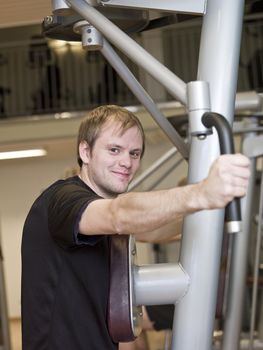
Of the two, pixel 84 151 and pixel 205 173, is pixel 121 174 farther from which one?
pixel 205 173

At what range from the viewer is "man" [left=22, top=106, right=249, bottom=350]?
4.47 ft

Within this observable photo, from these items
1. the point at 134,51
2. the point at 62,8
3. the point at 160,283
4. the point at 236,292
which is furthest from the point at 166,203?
the point at 236,292

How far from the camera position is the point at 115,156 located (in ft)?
4.87

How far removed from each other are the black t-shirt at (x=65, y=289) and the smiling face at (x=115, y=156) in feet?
0.24

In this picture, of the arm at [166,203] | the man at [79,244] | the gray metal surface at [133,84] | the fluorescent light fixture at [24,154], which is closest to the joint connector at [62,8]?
the gray metal surface at [133,84]

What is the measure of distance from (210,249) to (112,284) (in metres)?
0.26

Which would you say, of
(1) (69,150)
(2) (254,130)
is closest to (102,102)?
(1) (69,150)

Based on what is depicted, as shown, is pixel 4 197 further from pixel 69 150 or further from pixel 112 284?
pixel 112 284

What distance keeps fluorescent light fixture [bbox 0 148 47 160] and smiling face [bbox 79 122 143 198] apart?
289 inches

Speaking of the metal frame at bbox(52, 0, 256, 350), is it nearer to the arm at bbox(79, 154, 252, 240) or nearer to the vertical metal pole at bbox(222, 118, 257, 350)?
the arm at bbox(79, 154, 252, 240)

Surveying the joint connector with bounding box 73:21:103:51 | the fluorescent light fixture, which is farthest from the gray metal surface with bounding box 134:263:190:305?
the fluorescent light fixture

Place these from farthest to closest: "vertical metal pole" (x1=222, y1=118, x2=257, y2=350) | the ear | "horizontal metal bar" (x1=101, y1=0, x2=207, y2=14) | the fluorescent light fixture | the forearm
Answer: the fluorescent light fixture
"vertical metal pole" (x1=222, y1=118, x2=257, y2=350)
the ear
"horizontal metal bar" (x1=101, y1=0, x2=207, y2=14)
the forearm

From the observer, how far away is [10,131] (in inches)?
317

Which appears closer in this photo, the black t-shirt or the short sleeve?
the short sleeve
